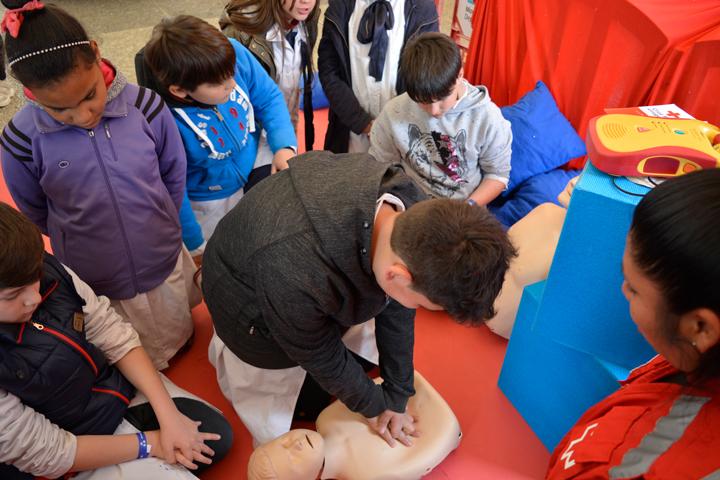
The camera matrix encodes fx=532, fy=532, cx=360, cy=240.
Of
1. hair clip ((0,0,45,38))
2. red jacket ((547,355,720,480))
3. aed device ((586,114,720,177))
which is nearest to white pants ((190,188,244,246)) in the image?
hair clip ((0,0,45,38))

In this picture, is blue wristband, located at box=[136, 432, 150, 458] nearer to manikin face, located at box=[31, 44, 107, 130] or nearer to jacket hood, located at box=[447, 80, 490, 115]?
manikin face, located at box=[31, 44, 107, 130]

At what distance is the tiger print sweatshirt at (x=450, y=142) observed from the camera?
157cm

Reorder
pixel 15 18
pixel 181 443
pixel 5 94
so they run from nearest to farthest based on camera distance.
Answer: pixel 15 18
pixel 181 443
pixel 5 94

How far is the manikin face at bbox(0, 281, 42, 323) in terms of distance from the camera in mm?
917

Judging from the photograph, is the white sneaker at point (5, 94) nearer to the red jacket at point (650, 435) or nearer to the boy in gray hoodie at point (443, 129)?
the boy in gray hoodie at point (443, 129)

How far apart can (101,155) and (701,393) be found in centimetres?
118

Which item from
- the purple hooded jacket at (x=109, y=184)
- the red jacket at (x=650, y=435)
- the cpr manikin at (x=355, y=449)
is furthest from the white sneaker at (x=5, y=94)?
the red jacket at (x=650, y=435)

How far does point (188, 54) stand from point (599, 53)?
1354 millimetres

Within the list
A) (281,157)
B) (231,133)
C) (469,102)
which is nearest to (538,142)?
(469,102)

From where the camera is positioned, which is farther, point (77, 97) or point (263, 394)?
point (263, 394)

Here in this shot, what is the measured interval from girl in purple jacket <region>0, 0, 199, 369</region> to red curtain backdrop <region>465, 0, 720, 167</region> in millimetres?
1414

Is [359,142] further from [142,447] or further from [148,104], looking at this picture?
[142,447]

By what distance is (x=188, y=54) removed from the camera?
128 centimetres

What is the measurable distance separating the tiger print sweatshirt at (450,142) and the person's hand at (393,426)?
29.4 inches
